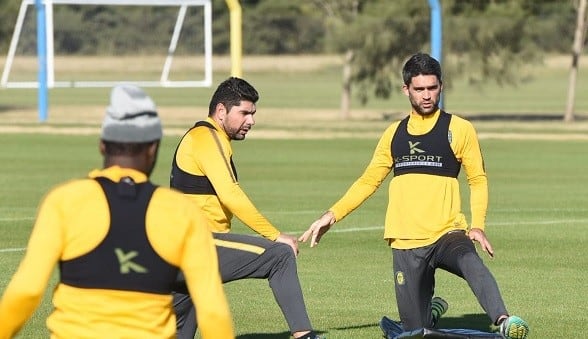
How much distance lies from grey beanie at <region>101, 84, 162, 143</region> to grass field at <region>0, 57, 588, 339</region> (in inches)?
220

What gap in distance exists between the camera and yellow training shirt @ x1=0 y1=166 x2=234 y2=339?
5074mm

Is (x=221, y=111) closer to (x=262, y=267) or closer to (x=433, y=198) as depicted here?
(x=262, y=267)

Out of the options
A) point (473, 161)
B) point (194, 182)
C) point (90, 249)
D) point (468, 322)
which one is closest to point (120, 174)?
point (90, 249)

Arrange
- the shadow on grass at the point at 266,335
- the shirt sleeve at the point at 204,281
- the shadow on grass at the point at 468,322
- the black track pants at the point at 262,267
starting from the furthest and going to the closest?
1. the shadow on grass at the point at 468,322
2. the shadow on grass at the point at 266,335
3. the black track pants at the point at 262,267
4. the shirt sleeve at the point at 204,281

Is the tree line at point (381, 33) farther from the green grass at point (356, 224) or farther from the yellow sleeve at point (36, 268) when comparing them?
the yellow sleeve at point (36, 268)

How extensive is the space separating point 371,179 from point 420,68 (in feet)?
3.16

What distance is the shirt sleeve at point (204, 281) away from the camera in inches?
199

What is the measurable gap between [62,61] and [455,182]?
1788 inches

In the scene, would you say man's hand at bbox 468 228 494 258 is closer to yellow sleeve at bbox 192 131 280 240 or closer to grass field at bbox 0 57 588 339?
yellow sleeve at bbox 192 131 280 240

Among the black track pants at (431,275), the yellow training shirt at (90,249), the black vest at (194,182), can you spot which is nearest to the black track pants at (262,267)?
the black vest at (194,182)

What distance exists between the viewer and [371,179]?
9.80 meters

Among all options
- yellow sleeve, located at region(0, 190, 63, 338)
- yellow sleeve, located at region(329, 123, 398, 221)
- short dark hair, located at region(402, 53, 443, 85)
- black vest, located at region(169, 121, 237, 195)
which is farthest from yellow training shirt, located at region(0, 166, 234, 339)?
yellow sleeve, located at region(329, 123, 398, 221)

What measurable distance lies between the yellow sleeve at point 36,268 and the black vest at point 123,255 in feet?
0.48

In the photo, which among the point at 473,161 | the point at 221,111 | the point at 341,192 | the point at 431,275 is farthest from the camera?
the point at 341,192
